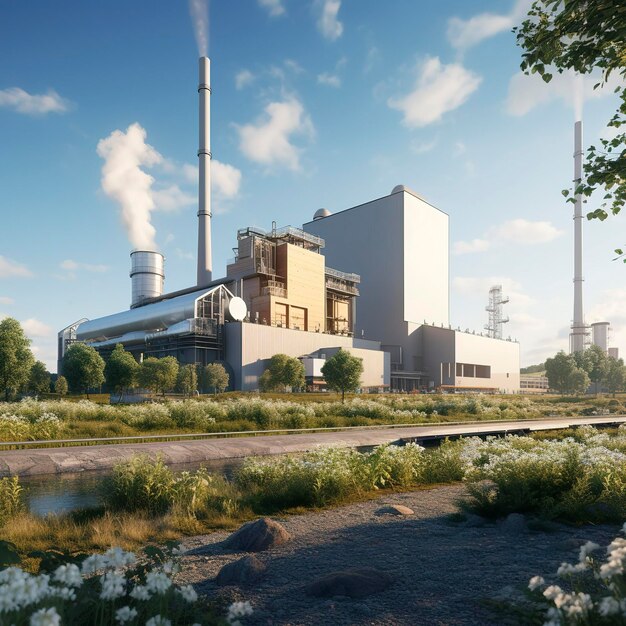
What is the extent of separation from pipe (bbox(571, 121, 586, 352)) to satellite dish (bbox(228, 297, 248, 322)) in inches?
2961

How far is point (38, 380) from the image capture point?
67438 mm

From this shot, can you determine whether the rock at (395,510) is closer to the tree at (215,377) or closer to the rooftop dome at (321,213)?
the tree at (215,377)

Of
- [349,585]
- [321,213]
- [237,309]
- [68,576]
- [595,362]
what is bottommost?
[595,362]

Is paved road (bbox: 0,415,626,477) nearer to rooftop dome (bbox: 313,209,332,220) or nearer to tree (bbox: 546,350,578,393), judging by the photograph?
tree (bbox: 546,350,578,393)

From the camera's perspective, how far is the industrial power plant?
67125 mm

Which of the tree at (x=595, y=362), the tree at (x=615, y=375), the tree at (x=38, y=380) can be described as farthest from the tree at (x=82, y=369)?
the tree at (x=615, y=375)

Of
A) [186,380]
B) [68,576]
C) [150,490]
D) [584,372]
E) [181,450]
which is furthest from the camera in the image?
[584,372]

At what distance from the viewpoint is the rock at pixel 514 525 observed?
808 cm

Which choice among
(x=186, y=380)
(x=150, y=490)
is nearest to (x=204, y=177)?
(x=186, y=380)

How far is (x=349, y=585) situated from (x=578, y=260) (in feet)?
391

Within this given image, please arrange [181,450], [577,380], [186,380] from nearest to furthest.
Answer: [181,450], [186,380], [577,380]

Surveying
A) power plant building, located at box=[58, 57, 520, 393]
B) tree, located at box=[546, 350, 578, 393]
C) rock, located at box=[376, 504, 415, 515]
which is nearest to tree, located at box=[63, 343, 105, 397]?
power plant building, located at box=[58, 57, 520, 393]

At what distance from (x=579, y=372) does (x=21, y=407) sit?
9355 cm

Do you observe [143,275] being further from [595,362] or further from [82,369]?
[595,362]
